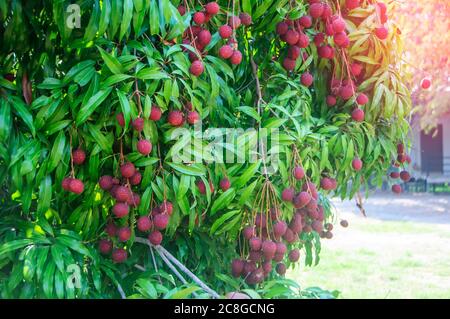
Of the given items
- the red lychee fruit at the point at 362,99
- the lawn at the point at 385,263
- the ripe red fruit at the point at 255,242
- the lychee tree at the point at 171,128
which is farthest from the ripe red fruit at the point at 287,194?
the lawn at the point at 385,263

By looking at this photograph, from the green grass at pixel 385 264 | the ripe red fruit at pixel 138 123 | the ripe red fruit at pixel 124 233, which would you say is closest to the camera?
the ripe red fruit at pixel 138 123

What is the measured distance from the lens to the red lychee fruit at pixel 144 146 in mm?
1293

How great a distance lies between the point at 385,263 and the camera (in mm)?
5168

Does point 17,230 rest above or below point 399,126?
below

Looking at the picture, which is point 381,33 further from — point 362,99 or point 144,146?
point 144,146

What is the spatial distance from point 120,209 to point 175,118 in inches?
10.1

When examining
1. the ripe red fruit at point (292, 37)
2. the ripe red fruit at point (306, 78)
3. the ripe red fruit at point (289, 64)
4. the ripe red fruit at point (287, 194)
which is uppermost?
the ripe red fruit at point (292, 37)

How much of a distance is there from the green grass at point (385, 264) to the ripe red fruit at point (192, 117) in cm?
294

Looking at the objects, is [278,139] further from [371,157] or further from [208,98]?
[371,157]

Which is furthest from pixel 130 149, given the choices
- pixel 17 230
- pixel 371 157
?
pixel 371 157

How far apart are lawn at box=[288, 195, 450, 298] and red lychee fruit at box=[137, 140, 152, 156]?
236 cm

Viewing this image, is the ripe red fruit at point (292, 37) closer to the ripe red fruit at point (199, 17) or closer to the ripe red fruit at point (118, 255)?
the ripe red fruit at point (199, 17)

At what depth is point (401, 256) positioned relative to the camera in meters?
5.41
